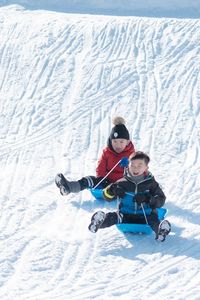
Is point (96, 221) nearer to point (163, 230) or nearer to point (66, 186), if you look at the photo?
point (163, 230)

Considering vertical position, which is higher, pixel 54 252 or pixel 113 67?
pixel 113 67

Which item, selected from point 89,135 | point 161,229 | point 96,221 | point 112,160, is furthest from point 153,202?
point 89,135

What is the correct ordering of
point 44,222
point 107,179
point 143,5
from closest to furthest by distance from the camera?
point 44,222, point 107,179, point 143,5

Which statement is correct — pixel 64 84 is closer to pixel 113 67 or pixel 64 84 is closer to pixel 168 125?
pixel 113 67

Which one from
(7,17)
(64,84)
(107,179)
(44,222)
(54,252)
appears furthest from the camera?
(7,17)

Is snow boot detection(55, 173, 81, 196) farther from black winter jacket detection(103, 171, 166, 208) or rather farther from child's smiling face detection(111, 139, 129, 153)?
black winter jacket detection(103, 171, 166, 208)

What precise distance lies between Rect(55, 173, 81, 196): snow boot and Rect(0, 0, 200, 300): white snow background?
0.10 meters

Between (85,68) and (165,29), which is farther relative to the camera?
(165,29)

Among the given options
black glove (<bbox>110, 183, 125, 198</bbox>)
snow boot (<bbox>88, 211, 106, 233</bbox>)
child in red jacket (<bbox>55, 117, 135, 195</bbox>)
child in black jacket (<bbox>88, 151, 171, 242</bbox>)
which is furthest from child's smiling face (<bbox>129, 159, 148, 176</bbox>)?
child in red jacket (<bbox>55, 117, 135, 195</bbox>)

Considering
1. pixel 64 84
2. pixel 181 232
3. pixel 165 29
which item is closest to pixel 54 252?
pixel 181 232

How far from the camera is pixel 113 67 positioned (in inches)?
452

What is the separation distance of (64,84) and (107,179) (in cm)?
424

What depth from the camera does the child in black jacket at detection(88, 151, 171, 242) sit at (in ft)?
19.5

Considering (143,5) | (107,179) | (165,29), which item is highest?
(143,5)
